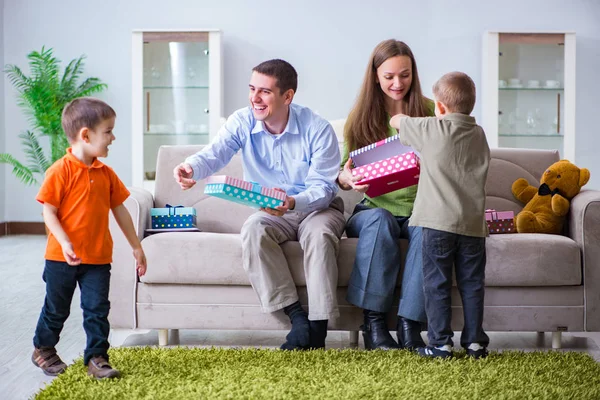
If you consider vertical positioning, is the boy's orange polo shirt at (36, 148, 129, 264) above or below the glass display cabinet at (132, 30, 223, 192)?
below

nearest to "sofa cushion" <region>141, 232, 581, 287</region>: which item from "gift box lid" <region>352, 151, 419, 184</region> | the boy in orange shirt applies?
"gift box lid" <region>352, 151, 419, 184</region>

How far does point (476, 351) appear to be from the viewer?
2.20 meters

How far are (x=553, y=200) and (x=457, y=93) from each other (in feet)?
2.02

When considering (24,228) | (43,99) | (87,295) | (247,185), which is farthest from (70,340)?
(24,228)

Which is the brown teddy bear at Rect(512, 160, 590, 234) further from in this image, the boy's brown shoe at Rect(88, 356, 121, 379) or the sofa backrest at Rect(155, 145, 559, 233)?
the boy's brown shoe at Rect(88, 356, 121, 379)

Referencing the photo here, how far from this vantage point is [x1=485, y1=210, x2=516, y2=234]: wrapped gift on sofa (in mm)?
2617

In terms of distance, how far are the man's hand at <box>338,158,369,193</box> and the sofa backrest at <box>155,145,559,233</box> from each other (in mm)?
338

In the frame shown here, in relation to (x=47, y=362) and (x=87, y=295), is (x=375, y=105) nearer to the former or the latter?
(x=87, y=295)

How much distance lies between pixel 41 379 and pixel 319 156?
1.08 meters

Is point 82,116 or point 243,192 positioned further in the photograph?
point 243,192

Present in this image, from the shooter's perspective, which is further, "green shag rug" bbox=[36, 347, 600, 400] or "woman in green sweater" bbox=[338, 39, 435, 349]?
"woman in green sweater" bbox=[338, 39, 435, 349]

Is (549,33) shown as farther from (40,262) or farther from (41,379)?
(41,379)

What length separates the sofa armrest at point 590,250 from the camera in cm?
240

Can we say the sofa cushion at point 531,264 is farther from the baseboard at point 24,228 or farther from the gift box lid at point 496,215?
the baseboard at point 24,228
